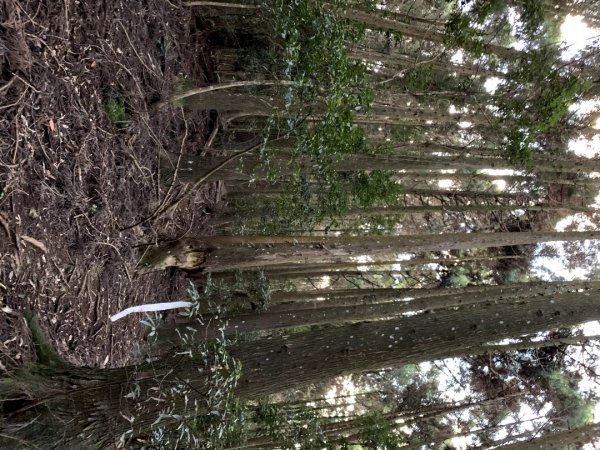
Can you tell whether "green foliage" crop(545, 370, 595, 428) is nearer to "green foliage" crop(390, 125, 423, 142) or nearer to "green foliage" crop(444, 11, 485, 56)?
"green foliage" crop(390, 125, 423, 142)

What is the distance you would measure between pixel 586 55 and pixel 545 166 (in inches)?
61.8

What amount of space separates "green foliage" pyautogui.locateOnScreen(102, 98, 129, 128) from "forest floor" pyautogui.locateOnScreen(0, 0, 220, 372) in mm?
19

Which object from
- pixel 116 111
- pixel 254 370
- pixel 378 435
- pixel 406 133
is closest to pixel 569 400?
pixel 378 435

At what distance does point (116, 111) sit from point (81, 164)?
67 cm

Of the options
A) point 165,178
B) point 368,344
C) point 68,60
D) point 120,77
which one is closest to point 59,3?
point 68,60

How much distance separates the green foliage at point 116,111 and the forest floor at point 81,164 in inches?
0.8

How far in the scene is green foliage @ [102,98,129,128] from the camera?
4.10m

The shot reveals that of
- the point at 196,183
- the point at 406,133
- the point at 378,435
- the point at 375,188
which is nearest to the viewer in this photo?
the point at 378,435

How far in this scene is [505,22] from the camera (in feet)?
22.7

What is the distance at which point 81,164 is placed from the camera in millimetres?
3807

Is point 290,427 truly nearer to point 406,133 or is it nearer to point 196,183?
point 196,183

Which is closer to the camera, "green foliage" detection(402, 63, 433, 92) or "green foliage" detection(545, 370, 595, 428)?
"green foliage" detection(545, 370, 595, 428)

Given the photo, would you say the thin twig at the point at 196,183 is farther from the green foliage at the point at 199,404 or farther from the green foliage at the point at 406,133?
the green foliage at the point at 406,133

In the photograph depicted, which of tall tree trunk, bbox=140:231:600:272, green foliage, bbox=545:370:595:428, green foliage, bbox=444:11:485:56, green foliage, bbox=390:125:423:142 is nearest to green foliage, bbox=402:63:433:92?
green foliage, bbox=444:11:485:56
